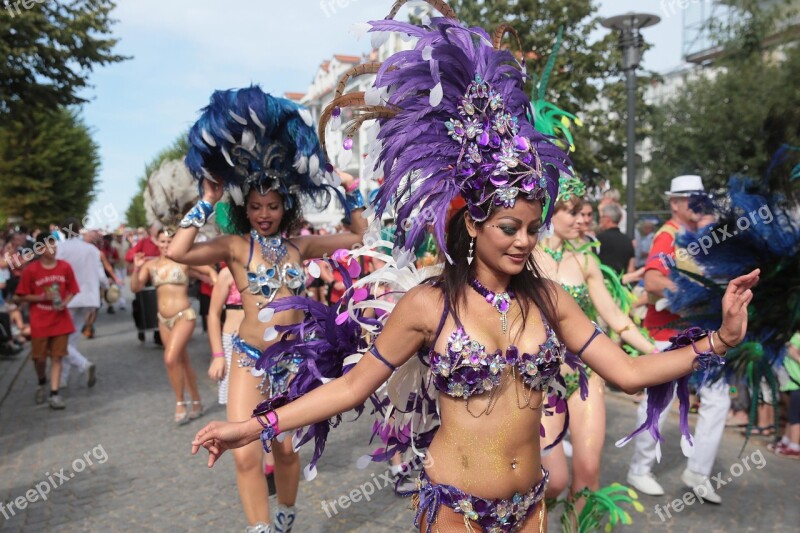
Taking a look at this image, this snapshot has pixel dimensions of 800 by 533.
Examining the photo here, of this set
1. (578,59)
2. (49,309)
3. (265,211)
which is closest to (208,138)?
(265,211)

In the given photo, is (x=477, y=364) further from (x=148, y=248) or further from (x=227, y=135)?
(x=148, y=248)

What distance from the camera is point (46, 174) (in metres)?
33.1

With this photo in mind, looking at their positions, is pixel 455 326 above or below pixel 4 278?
above

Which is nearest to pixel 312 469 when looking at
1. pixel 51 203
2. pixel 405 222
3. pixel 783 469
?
pixel 405 222

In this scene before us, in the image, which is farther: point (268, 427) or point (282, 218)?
point (282, 218)

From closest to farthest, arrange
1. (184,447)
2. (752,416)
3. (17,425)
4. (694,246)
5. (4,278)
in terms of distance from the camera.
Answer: (752,416) < (694,246) < (184,447) < (17,425) < (4,278)

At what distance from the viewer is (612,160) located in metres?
20.8

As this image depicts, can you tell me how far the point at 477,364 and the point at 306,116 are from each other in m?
2.12

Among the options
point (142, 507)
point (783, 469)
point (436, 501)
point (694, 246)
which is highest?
point (694, 246)

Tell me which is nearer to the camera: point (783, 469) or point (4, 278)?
point (783, 469)

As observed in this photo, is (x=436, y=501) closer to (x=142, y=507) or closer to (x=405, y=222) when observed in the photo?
(x=405, y=222)

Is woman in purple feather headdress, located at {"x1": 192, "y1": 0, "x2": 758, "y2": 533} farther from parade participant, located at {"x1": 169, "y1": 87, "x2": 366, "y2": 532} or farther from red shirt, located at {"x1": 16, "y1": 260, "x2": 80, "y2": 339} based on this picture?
red shirt, located at {"x1": 16, "y1": 260, "x2": 80, "y2": 339}

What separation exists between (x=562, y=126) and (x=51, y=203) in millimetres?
34671

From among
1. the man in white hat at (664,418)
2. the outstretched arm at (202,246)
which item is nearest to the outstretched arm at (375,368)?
the outstretched arm at (202,246)
